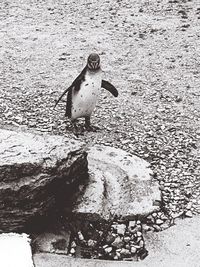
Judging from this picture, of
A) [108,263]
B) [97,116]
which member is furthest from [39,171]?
[97,116]

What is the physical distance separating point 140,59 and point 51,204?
2243 mm

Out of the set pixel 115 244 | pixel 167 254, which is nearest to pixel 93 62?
pixel 115 244

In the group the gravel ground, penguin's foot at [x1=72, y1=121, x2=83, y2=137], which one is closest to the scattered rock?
the gravel ground

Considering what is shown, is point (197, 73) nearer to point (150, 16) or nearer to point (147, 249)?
point (150, 16)

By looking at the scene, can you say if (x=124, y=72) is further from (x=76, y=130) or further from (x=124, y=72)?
(x=76, y=130)

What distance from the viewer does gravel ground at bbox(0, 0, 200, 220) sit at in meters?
3.23

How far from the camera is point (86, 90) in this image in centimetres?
319

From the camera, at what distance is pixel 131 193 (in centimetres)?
279

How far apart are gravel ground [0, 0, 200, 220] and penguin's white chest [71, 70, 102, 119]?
0.17m

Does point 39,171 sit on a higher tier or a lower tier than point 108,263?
higher

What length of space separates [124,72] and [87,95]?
3.54 ft

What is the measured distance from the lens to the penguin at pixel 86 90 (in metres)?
3.13

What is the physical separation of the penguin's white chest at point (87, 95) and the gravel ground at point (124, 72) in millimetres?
165

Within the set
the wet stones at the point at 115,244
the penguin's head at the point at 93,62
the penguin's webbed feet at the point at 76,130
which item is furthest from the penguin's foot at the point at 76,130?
the wet stones at the point at 115,244
